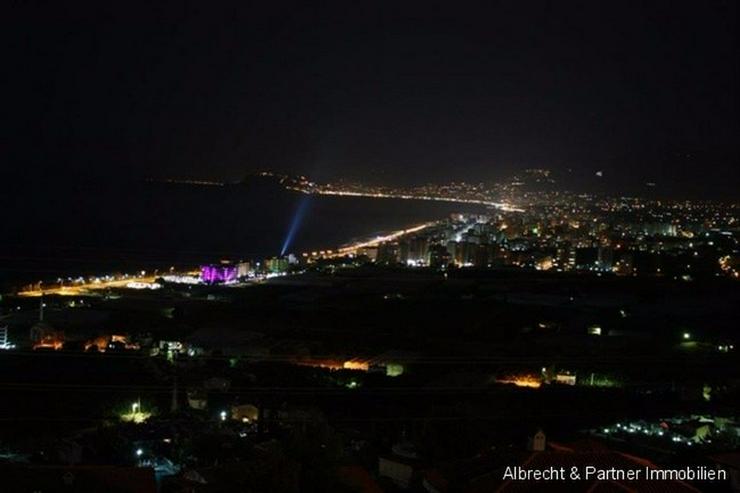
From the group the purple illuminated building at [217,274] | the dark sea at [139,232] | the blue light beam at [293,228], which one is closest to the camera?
the purple illuminated building at [217,274]

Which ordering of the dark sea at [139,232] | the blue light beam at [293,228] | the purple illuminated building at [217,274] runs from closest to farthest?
1. the purple illuminated building at [217,274]
2. the dark sea at [139,232]
3. the blue light beam at [293,228]

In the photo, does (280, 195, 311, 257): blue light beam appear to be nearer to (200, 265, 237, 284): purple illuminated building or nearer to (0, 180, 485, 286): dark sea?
(0, 180, 485, 286): dark sea

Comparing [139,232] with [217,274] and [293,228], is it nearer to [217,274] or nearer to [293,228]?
[293,228]

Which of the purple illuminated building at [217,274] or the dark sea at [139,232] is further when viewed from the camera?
the dark sea at [139,232]

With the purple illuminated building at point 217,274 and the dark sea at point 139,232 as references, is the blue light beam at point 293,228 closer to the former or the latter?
the dark sea at point 139,232

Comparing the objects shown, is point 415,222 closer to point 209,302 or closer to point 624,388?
point 209,302

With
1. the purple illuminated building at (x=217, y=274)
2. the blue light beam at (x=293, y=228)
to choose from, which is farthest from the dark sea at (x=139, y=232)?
the purple illuminated building at (x=217, y=274)
